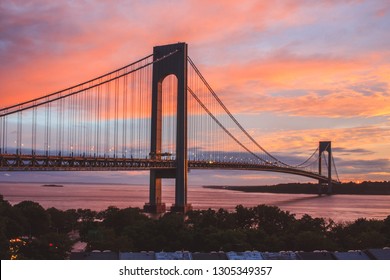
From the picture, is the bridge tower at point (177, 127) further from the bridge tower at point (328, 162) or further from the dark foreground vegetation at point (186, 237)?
the bridge tower at point (328, 162)

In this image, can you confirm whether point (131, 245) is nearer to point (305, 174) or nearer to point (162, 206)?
point (162, 206)

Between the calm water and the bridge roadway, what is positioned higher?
the bridge roadway

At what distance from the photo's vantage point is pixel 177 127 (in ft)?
147

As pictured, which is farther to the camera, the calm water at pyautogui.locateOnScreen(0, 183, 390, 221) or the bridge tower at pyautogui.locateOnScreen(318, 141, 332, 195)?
the bridge tower at pyautogui.locateOnScreen(318, 141, 332, 195)

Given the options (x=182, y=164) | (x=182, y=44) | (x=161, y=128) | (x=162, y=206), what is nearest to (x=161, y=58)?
(x=182, y=44)

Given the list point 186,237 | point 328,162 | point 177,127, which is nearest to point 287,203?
point 328,162

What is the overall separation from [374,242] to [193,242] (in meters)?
7.11

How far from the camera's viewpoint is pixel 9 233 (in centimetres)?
2584

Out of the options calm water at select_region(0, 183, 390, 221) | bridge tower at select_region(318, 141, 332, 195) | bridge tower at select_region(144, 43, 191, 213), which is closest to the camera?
bridge tower at select_region(144, 43, 191, 213)

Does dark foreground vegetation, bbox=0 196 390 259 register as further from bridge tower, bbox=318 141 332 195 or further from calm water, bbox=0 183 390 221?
bridge tower, bbox=318 141 332 195

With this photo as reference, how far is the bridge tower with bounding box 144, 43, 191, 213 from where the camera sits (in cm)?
4359

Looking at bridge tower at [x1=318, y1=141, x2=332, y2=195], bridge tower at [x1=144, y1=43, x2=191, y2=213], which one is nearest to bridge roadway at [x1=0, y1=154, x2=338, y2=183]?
bridge tower at [x1=144, y1=43, x2=191, y2=213]

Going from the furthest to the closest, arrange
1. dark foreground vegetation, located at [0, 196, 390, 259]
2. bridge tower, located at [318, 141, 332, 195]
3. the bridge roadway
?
bridge tower, located at [318, 141, 332, 195] < the bridge roadway < dark foreground vegetation, located at [0, 196, 390, 259]

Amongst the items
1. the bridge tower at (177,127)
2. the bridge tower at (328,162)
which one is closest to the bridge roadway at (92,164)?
the bridge tower at (177,127)
